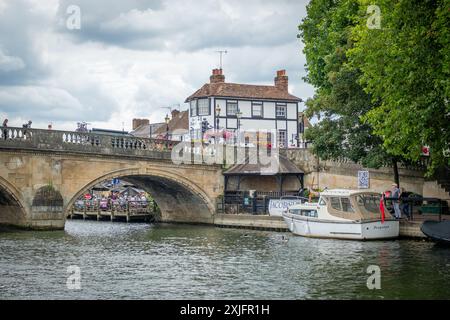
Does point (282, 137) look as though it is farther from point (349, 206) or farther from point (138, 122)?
point (349, 206)

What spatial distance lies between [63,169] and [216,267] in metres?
18.1

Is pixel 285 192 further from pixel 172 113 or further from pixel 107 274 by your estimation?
pixel 172 113

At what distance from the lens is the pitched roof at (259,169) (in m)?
50.2

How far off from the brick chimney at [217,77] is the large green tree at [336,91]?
29.4 meters

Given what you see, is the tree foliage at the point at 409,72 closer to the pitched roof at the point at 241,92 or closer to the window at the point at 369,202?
the window at the point at 369,202

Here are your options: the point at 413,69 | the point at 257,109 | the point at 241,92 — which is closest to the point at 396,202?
the point at 413,69

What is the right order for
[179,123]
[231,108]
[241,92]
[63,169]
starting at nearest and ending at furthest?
[63,169], [231,108], [241,92], [179,123]

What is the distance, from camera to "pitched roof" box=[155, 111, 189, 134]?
83.0 metres

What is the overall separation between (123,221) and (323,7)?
25.4 metres

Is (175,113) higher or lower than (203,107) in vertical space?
higher

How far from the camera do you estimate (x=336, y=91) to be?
1492 inches
